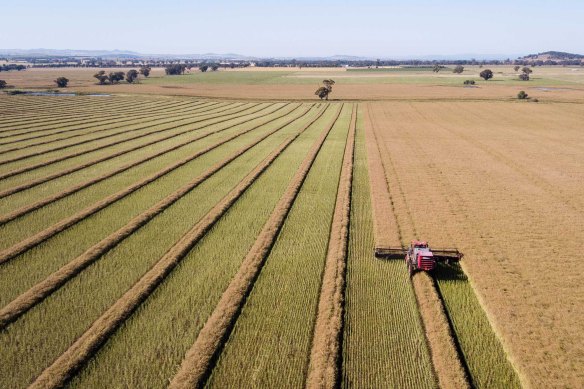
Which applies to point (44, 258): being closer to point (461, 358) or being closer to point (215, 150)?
point (461, 358)

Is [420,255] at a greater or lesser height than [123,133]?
greater

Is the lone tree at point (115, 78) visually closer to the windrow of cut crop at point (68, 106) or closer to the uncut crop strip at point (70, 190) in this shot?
the windrow of cut crop at point (68, 106)

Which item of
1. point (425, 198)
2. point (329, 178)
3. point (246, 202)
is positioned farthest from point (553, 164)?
point (246, 202)

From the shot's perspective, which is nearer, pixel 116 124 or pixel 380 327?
pixel 380 327

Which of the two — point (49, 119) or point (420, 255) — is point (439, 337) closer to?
point (420, 255)

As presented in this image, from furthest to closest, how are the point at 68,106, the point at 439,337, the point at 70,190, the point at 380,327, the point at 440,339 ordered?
the point at 68,106 < the point at 70,190 < the point at 380,327 < the point at 439,337 < the point at 440,339

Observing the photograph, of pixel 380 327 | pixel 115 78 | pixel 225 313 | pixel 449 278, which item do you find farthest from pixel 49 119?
pixel 115 78

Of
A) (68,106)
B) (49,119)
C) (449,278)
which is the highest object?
(449,278)
